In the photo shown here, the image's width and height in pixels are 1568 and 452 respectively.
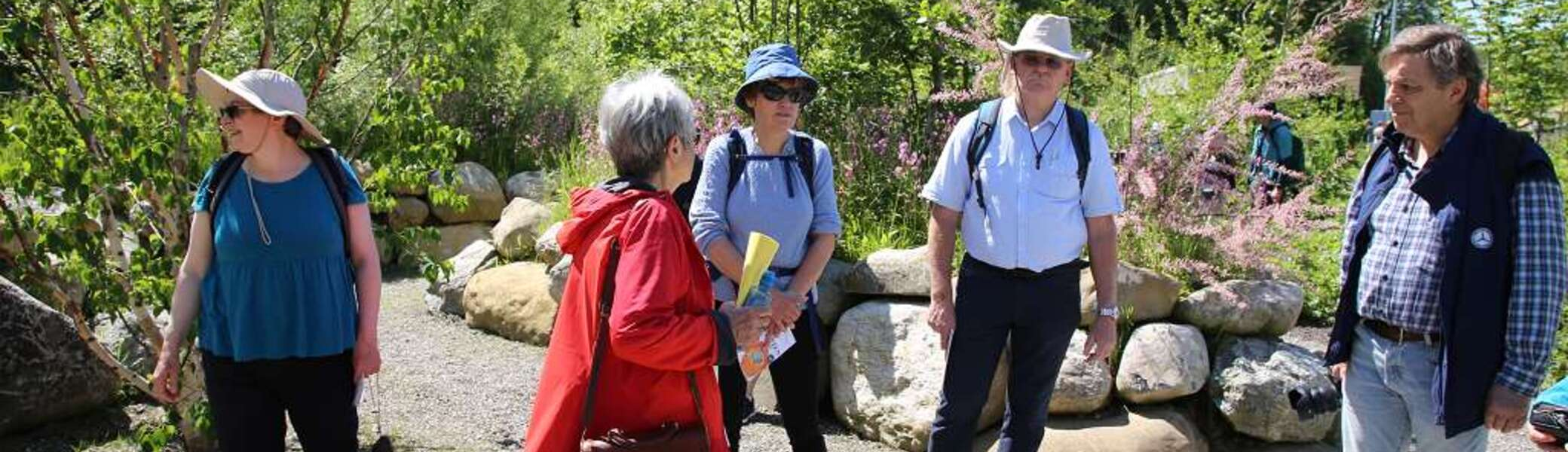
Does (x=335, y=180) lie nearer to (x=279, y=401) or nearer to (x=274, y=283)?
(x=274, y=283)

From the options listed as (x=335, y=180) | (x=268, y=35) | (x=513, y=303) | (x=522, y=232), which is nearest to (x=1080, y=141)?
(x=335, y=180)

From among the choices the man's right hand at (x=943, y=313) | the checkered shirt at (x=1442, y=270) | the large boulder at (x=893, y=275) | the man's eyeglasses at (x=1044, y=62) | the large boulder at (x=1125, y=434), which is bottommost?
the large boulder at (x=1125, y=434)

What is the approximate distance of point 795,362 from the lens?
3770 mm

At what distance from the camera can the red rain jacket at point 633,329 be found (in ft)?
7.83

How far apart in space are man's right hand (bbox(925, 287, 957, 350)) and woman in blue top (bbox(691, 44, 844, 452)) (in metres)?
0.37

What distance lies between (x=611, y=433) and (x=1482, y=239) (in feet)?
A: 6.45

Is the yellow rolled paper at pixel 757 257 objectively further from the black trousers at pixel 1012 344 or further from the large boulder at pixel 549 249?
the large boulder at pixel 549 249

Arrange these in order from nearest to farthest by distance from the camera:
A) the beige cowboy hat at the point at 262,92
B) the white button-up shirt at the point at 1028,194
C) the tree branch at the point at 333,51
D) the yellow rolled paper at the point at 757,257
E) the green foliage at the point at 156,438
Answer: the yellow rolled paper at the point at 757,257 < the beige cowboy hat at the point at 262,92 < the white button-up shirt at the point at 1028,194 < the green foliage at the point at 156,438 < the tree branch at the point at 333,51

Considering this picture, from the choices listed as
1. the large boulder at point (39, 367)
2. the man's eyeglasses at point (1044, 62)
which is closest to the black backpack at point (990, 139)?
the man's eyeglasses at point (1044, 62)

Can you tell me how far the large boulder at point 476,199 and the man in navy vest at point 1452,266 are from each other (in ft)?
27.5

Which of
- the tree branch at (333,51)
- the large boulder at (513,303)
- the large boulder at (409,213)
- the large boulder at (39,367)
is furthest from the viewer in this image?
the large boulder at (409,213)

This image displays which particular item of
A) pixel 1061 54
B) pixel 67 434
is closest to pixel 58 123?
pixel 67 434

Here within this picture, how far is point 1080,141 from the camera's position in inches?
144

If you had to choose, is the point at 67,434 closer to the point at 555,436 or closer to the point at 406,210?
the point at 555,436
